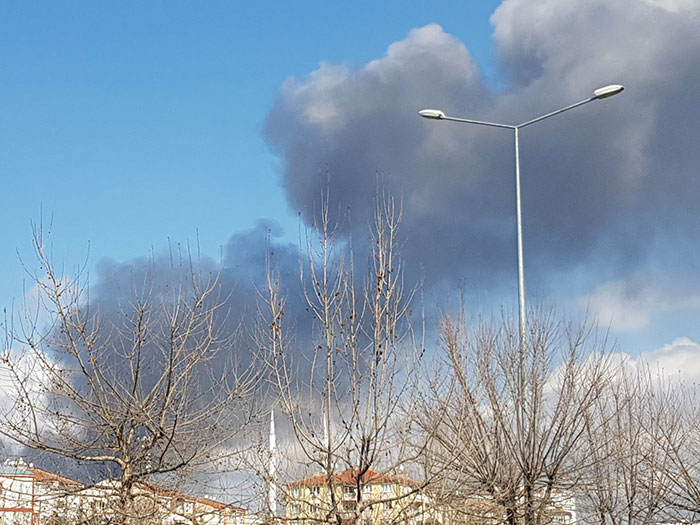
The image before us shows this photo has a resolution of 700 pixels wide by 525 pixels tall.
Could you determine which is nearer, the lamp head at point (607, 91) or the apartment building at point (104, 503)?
the apartment building at point (104, 503)

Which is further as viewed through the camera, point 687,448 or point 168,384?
point 687,448

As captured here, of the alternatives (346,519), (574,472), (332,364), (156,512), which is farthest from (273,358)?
(574,472)

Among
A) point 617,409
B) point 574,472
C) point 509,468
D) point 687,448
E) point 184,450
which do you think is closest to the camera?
point 184,450

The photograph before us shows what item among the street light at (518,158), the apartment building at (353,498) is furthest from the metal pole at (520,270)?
the apartment building at (353,498)

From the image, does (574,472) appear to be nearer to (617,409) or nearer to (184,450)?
(617,409)

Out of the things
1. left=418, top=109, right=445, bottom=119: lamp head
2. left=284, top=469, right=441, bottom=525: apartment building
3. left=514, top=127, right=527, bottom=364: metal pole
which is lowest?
left=284, top=469, right=441, bottom=525: apartment building

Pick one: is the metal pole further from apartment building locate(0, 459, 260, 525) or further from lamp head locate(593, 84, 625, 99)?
apartment building locate(0, 459, 260, 525)

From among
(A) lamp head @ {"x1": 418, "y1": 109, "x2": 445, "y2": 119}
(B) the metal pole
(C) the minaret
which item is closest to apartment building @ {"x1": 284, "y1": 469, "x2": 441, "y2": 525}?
(C) the minaret

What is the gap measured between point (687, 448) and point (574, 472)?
7456mm

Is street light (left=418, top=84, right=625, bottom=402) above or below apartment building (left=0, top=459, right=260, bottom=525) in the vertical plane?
above

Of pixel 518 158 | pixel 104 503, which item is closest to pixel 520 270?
pixel 518 158

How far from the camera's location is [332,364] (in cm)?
1061

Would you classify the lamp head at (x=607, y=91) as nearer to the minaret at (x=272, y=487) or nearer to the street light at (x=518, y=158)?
the street light at (x=518, y=158)

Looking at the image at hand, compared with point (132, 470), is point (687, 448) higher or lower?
higher
